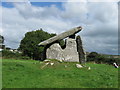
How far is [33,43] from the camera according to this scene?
165 feet

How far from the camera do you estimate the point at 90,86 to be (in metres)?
10.8

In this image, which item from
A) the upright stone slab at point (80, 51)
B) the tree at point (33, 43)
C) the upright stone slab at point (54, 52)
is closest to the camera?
the upright stone slab at point (54, 52)

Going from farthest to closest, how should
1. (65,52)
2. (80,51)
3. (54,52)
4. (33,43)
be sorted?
(33,43)
(80,51)
(65,52)
(54,52)

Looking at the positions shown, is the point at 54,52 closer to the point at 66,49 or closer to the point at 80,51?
the point at 66,49

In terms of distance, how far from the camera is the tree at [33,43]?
5021 centimetres

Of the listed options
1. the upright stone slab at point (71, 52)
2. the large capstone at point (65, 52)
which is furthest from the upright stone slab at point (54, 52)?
the upright stone slab at point (71, 52)

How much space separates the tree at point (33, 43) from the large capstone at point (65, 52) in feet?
89.5

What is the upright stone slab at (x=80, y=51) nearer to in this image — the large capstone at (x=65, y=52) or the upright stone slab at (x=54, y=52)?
the large capstone at (x=65, y=52)

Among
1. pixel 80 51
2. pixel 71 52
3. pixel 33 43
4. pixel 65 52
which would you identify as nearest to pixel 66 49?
pixel 65 52

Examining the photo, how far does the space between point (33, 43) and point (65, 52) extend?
96.2ft

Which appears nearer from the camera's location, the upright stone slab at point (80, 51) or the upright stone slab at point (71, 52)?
the upright stone slab at point (71, 52)

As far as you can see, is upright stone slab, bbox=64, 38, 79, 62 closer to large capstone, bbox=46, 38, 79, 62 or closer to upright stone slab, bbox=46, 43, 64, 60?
large capstone, bbox=46, 38, 79, 62

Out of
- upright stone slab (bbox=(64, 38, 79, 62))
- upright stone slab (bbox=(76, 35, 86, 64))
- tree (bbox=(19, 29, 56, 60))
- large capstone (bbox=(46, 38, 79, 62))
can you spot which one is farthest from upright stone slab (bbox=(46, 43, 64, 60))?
tree (bbox=(19, 29, 56, 60))

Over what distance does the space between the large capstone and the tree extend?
27278mm
